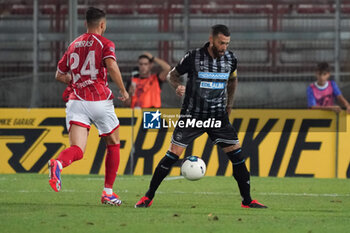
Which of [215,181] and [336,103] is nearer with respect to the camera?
[215,181]

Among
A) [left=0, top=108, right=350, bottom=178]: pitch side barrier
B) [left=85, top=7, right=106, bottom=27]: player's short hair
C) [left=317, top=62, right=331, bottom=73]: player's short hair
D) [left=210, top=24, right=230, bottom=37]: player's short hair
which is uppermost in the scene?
[left=85, top=7, right=106, bottom=27]: player's short hair

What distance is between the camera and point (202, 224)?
607 centimetres

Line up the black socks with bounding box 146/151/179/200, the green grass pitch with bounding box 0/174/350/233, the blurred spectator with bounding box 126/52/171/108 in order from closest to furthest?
the green grass pitch with bounding box 0/174/350/233 < the black socks with bounding box 146/151/179/200 < the blurred spectator with bounding box 126/52/171/108

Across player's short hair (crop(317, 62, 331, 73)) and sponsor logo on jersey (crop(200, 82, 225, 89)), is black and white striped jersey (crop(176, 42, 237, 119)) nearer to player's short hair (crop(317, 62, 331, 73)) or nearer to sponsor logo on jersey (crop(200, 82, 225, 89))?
sponsor logo on jersey (crop(200, 82, 225, 89))

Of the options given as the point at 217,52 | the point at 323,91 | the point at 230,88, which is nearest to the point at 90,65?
the point at 217,52

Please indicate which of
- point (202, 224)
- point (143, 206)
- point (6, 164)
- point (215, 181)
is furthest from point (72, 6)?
point (202, 224)

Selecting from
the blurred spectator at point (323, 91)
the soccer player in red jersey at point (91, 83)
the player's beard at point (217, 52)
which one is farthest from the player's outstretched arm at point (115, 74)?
the blurred spectator at point (323, 91)

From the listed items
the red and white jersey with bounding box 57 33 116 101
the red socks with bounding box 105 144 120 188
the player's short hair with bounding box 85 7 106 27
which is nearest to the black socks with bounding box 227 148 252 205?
the red socks with bounding box 105 144 120 188

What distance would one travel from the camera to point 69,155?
7.12m

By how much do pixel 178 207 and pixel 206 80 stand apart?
1264mm

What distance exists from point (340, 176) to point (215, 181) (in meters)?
1.98

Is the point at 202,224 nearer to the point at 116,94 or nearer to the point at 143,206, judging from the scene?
the point at 143,206

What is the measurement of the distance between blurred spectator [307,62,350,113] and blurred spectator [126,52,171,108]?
2.33 metres

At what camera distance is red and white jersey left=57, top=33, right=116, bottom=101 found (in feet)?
24.0
